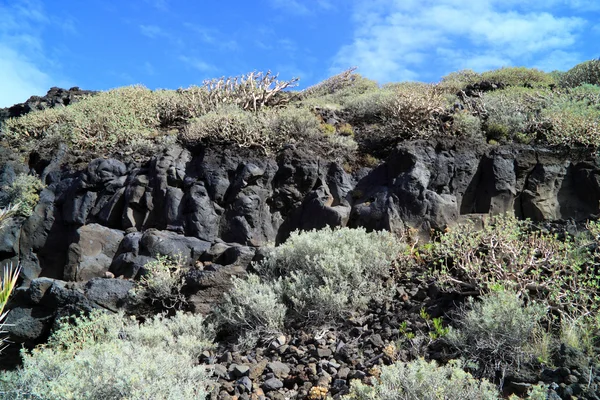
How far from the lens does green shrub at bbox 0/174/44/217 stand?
11.6 metres

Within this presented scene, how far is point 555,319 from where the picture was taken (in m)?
5.52

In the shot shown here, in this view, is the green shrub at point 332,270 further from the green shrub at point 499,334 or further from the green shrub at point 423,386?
the green shrub at point 423,386

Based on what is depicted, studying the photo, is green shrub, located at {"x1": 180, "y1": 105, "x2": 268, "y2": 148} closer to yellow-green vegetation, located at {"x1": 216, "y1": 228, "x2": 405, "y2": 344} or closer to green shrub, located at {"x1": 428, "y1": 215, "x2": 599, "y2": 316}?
yellow-green vegetation, located at {"x1": 216, "y1": 228, "x2": 405, "y2": 344}

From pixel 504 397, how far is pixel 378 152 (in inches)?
303

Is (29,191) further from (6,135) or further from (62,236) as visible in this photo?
(6,135)

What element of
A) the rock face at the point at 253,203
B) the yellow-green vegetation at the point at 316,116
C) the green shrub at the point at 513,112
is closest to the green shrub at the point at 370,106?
the yellow-green vegetation at the point at 316,116

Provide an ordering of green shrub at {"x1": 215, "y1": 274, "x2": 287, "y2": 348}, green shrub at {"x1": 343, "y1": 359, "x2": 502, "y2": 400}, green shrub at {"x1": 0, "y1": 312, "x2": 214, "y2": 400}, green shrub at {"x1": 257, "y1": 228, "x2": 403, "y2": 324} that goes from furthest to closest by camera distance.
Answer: green shrub at {"x1": 257, "y1": 228, "x2": 403, "y2": 324} < green shrub at {"x1": 215, "y1": 274, "x2": 287, "y2": 348} < green shrub at {"x1": 0, "y1": 312, "x2": 214, "y2": 400} < green shrub at {"x1": 343, "y1": 359, "x2": 502, "y2": 400}

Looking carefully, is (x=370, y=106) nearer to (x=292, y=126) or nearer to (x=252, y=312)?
(x=292, y=126)

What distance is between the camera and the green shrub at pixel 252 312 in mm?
6578

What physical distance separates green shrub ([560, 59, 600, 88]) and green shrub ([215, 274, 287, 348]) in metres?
15.3

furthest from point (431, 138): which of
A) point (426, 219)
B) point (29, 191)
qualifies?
point (29, 191)

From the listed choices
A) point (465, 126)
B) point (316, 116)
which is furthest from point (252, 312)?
point (316, 116)

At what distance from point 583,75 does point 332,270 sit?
1531 cm

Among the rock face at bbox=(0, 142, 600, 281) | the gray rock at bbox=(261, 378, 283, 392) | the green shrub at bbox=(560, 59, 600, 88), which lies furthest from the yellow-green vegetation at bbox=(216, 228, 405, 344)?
the green shrub at bbox=(560, 59, 600, 88)
